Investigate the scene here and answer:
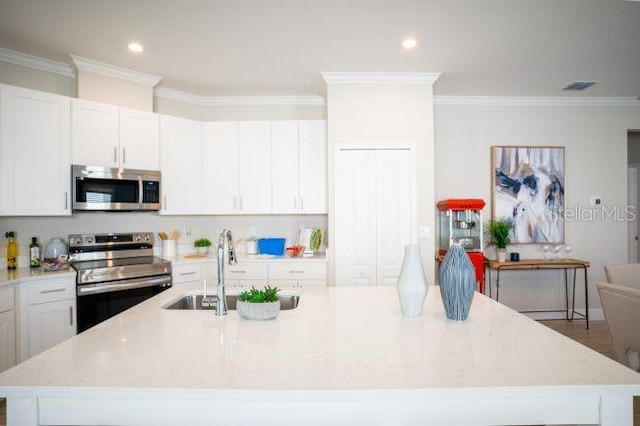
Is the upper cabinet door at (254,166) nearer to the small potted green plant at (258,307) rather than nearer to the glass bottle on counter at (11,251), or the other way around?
the glass bottle on counter at (11,251)

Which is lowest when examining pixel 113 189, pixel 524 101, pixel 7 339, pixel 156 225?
pixel 7 339

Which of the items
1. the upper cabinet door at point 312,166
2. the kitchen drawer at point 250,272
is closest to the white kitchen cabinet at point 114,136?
the kitchen drawer at point 250,272

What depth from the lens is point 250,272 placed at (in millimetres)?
3693

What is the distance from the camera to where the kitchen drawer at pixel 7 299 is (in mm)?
2516

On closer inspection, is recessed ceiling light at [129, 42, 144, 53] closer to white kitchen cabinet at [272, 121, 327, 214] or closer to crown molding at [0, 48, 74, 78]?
crown molding at [0, 48, 74, 78]

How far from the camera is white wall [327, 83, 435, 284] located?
12.0ft

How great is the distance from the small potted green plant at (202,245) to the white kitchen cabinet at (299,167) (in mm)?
870

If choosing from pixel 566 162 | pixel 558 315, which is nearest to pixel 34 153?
pixel 566 162

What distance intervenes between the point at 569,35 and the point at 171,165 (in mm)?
3662

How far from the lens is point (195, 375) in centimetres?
105

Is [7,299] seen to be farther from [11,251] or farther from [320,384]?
[320,384]

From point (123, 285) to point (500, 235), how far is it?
3.81 m

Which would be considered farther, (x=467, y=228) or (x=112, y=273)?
(x=467, y=228)

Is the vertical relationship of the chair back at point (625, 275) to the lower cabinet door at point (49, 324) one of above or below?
above
